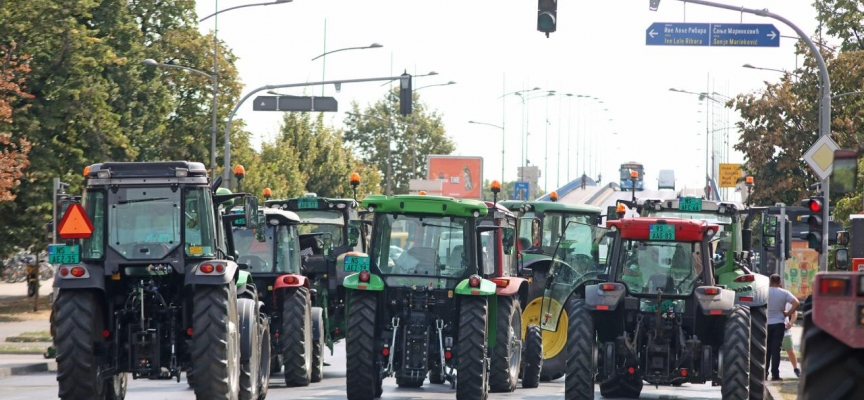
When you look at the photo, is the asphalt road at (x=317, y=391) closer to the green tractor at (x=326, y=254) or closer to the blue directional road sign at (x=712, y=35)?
the green tractor at (x=326, y=254)

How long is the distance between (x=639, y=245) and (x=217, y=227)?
528 centimetres

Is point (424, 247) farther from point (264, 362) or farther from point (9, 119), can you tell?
point (9, 119)

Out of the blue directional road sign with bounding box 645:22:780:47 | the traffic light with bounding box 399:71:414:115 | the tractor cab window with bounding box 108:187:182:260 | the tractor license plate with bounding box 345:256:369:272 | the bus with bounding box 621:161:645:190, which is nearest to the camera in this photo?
the tractor cab window with bounding box 108:187:182:260

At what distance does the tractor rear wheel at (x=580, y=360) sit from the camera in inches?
656

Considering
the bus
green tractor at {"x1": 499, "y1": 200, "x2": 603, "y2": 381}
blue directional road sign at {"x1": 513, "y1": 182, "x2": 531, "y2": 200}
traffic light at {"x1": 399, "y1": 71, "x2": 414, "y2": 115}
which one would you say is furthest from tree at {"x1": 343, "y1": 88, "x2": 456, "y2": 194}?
green tractor at {"x1": 499, "y1": 200, "x2": 603, "y2": 381}

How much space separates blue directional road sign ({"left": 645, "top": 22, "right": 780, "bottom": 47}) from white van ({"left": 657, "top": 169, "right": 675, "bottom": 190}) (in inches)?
3781

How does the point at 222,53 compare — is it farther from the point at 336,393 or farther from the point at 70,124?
the point at 336,393

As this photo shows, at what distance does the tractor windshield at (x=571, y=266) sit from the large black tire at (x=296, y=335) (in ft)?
10.6

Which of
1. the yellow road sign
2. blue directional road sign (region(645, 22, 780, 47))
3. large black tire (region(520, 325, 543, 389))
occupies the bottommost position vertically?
large black tire (region(520, 325, 543, 389))

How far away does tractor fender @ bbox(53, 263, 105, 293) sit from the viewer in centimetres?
1448

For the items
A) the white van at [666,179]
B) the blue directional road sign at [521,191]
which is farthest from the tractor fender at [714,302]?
the white van at [666,179]

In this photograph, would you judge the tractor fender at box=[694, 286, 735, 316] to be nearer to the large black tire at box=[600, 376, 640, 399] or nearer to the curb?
the large black tire at box=[600, 376, 640, 399]

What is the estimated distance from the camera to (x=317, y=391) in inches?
767

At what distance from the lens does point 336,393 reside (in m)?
19.1
